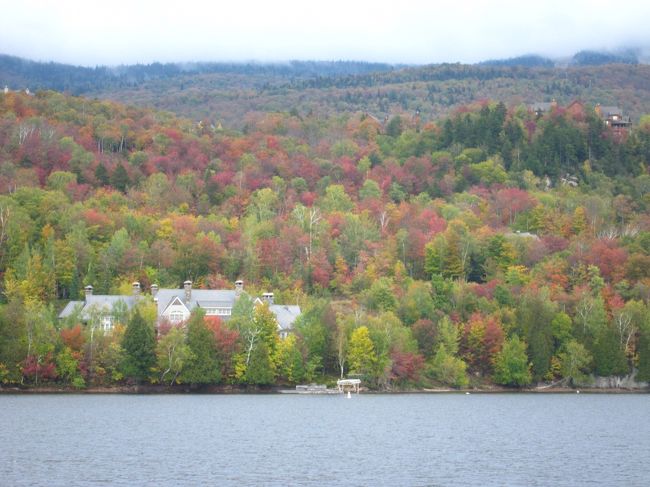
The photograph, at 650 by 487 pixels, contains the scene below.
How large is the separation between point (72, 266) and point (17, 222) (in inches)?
373

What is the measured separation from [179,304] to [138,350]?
58.0 ft

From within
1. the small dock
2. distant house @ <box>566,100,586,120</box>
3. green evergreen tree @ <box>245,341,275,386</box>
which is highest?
distant house @ <box>566,100,586,120</box>

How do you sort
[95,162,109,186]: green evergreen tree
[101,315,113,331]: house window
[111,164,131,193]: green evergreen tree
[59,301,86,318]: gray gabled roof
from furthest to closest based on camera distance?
[111,164,131,193]: green evergreen tree
[95,162,109,186]: green evergreen tree
[59,301,86,318]: gray gabled roof
[101,315,113,331]: house window

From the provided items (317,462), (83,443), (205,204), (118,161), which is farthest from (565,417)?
(118,161)

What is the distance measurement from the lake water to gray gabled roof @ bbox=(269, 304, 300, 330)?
16.9m

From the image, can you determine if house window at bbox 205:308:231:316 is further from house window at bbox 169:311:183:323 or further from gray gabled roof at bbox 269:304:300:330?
gray gabled roof at bbox 269:304:300:330

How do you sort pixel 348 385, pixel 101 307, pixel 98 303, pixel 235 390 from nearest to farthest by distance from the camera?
pixel 235 390
pixel 348 385
pixel 101 307
pixel 98 303

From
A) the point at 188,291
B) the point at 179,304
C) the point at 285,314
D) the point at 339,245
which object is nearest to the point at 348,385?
the point at 285,314

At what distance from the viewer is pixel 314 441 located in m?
66.7

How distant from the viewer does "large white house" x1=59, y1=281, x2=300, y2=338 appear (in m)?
109

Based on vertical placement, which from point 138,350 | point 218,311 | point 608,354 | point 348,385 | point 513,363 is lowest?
point 348,385

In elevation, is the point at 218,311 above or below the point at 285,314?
below

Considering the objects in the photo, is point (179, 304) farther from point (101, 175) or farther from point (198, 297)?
point (101, 175)

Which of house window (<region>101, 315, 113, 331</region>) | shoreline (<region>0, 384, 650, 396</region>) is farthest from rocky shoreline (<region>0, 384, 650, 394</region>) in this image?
house window (<region>101, 315, 113, 331</region>)
